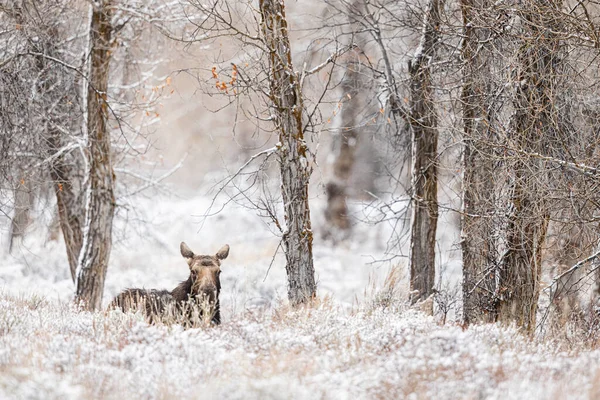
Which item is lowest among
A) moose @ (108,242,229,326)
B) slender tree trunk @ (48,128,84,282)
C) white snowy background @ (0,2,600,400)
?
white snowy background @ (0,2,600,400)

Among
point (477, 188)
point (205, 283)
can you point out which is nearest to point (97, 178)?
point (205, 283)

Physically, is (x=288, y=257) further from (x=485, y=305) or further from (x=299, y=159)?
(x=485, y=305)

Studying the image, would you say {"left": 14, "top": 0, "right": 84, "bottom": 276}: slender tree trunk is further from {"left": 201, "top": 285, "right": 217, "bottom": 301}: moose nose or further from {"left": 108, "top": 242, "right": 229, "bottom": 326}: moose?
{"left": 201, "top": 285, "right": 217, "bottom": 301}: moose nose

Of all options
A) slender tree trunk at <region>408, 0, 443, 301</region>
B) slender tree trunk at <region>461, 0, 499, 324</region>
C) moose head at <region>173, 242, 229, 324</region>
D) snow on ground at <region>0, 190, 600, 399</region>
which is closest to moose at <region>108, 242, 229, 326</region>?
moose head at <region>173, 242, 229, 324</region>

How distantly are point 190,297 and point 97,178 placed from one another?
3.67m

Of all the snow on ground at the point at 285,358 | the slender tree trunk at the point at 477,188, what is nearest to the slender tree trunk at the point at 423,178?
the slender tree trunk at the point at 477,188

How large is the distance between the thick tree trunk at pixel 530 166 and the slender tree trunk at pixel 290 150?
8.63 ft

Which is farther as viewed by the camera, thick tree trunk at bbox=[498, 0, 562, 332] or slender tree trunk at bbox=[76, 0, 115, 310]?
slender tree trunk at bbox=[76, 0, 115, 310]

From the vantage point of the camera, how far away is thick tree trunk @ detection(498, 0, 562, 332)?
7586mm

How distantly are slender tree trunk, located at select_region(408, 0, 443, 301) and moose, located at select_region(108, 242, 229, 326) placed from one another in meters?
3.16

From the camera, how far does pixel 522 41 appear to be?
26.3 feet

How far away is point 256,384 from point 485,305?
5133 millimetres

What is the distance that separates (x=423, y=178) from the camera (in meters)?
10.8

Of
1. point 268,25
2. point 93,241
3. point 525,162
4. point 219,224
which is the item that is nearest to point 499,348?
point 525,162
